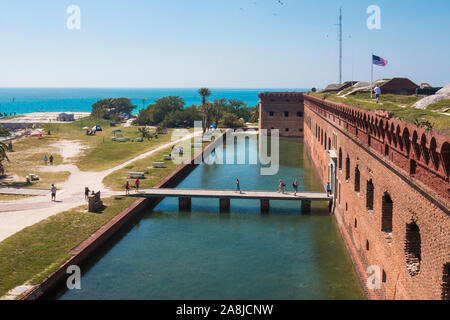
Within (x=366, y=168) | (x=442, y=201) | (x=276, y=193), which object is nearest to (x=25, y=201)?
(x=276, y=193)

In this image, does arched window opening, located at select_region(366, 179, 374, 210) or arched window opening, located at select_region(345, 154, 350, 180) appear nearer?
arched window opening, located at select_region(366, 179, 374, 210)

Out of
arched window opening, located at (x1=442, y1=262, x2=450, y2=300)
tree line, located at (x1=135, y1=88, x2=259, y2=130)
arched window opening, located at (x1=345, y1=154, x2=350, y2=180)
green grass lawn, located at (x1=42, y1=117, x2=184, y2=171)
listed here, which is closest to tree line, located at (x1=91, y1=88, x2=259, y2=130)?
tree line, located at (x1=135, y1=88, x2=259, y2=130)

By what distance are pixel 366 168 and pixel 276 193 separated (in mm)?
10407

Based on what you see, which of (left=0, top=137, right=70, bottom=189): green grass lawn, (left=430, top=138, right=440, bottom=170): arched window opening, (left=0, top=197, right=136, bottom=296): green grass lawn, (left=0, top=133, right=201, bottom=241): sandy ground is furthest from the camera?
(left=0, top=137, right=70, bottom=189): green grass lawn

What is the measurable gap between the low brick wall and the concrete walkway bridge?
2.79ft

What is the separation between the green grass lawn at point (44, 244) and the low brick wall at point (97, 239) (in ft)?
0.82

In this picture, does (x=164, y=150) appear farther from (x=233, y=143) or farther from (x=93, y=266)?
(x=93, y=266)

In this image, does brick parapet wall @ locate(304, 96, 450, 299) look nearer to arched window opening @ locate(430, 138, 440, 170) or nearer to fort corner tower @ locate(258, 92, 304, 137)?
arched window opening @ locate(430, 138, 440, 170)

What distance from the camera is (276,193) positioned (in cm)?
2719

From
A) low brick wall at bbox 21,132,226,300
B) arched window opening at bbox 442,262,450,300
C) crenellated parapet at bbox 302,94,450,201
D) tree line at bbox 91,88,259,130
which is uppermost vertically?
tree line at bbox 91,88,259,130

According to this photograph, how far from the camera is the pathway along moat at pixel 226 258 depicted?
1612cm

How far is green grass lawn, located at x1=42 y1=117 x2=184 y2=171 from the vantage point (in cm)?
3972

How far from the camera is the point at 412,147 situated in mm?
11164

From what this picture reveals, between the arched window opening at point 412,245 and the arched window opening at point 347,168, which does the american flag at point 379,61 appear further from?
the arched window opening at point 412,245
